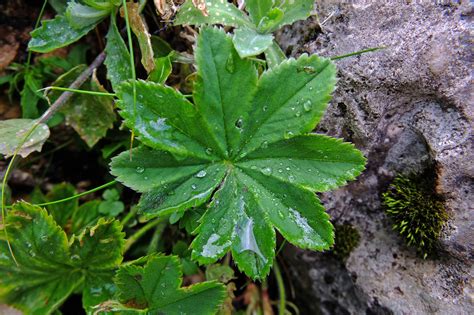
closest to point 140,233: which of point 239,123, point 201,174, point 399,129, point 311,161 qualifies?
point 201,174

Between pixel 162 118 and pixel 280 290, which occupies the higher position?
pixel 162 118

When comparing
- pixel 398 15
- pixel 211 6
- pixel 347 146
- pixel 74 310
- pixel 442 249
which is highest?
pixel 211 6

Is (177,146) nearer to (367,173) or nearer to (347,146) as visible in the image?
(347,146)

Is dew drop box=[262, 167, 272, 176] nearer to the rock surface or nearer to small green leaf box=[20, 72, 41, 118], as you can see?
the rock surface

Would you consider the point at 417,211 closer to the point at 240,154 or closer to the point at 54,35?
the point at 240,154

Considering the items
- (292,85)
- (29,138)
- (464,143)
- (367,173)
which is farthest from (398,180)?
(29,138)

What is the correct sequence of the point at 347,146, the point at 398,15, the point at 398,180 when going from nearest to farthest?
the point at 347,146, the point at 398,15, the point at 398,180
